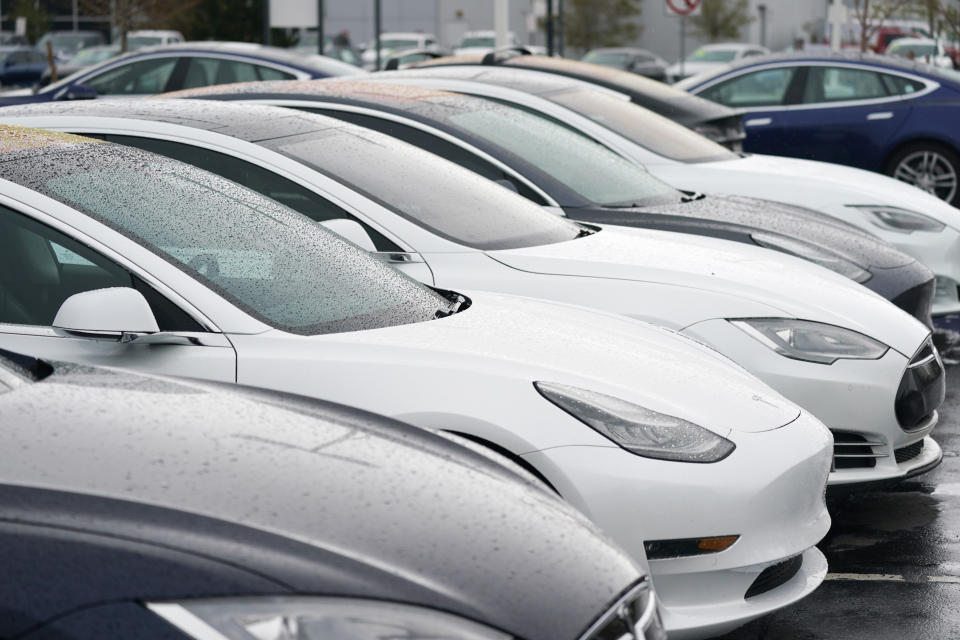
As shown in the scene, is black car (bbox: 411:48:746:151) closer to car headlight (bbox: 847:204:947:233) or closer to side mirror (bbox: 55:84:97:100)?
car headlight (bbox: 847:204:947:233)

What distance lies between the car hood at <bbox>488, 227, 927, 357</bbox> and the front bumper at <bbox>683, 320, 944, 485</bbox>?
0.12 m

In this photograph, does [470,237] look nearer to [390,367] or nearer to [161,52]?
[390,367]

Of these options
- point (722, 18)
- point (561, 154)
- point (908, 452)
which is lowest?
point (908, 452)

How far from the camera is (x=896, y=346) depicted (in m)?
5.19

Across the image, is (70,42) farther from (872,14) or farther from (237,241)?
(237,241)

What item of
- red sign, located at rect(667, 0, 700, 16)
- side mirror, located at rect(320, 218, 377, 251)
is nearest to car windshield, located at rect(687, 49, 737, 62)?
red sign, located at rect(667, 0, 700, 16)

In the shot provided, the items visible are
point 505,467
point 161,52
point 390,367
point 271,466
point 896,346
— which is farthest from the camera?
point 161,52

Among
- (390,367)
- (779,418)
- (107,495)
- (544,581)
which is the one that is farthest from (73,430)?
(779,418)

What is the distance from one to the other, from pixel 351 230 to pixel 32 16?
45.1m

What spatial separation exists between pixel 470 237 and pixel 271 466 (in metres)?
3.05

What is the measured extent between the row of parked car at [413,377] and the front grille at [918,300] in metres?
0.06

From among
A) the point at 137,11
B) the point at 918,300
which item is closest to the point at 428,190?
the point at 918,300

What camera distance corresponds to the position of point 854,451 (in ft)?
16.6

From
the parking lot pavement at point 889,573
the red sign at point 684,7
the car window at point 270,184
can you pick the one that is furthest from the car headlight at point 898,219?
the red sign at point 684,7
